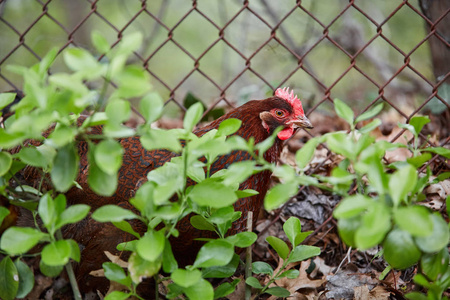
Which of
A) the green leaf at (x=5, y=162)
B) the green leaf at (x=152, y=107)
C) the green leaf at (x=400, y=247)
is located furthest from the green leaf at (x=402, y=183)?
the green leaf at (x=5, y=162)

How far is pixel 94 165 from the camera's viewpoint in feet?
3.95

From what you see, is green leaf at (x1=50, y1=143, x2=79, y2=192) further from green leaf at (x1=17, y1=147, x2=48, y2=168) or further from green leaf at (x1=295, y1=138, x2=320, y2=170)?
green leaf at (x1=295, y1=138, x2=320, y2=170)

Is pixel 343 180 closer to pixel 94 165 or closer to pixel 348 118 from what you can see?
pixel 348 118

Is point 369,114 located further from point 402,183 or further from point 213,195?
point 213,195

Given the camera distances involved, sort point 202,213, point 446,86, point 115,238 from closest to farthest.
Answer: point 202,213 < point 115,238 < point 446,86

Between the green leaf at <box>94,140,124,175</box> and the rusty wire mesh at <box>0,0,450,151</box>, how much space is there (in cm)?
159

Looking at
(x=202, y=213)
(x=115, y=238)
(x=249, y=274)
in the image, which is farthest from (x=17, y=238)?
(x=115, y=238)

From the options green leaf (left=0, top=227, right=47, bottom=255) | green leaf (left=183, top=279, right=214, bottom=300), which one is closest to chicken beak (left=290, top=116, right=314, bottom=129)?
green leaf (left=183, top=279, right=214, bottom=300)

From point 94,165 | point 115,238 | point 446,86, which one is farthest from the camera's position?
point 446,86

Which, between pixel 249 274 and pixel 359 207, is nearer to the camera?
pixel 359 207

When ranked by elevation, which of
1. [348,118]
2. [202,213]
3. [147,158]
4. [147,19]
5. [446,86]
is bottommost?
[147,19]

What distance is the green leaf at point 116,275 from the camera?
1394mm

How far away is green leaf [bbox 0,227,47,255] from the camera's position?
1189 mm

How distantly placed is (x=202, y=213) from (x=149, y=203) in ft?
0.85
